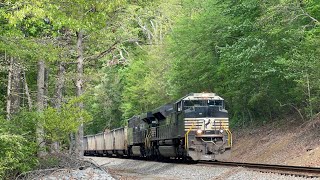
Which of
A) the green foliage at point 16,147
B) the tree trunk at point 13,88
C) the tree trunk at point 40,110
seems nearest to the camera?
the green foliage at point 16,147

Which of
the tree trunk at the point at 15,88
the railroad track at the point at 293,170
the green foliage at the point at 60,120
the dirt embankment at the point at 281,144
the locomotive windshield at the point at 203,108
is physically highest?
the tree trunk at the point at 15,88

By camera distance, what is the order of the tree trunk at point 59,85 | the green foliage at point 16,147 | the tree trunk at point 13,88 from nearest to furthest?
the green foliage at point 16,147 < the tree trunk at point 13,88 < the tree trunk at point 59,85

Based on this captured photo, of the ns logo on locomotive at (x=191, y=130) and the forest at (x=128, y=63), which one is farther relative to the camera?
the ns logo on locomotive at (x=191, y=130)

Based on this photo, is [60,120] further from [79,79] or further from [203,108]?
[203,108]

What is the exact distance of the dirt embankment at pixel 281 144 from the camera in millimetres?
22203

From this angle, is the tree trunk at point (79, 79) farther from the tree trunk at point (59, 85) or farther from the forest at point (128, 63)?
the tree trunk at point (59, 85)

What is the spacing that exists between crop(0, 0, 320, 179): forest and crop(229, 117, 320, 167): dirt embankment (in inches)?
39.5

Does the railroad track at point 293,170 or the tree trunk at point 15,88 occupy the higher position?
the tree trunk at point 15,88

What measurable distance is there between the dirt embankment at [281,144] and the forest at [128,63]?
100 cm

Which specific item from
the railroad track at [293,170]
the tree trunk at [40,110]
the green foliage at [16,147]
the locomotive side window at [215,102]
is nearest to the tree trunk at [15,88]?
the tree trunk at [40,110]

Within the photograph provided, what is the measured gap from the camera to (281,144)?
26172 millimetres

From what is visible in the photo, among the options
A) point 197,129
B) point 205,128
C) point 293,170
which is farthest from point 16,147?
point 205,128

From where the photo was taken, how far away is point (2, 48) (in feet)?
50.9

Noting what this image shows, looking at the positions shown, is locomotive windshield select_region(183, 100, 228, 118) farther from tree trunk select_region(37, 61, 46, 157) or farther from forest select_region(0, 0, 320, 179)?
tree trunk select_region(37, 61, 46, 157)
